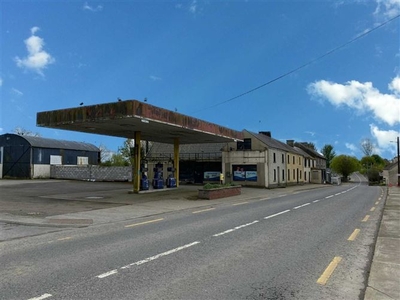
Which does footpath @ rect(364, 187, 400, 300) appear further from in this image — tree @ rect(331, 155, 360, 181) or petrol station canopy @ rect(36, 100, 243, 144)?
tree @ rect(331, 155, 360, 181)

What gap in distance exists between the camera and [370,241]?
877 cm

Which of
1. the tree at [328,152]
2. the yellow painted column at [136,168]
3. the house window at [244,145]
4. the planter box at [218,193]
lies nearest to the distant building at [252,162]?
the house window at [244,145]

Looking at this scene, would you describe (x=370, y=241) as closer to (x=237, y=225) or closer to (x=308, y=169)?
(x=237, y=225)

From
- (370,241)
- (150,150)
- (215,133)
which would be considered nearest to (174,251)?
(370,241)

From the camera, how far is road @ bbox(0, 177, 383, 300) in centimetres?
497

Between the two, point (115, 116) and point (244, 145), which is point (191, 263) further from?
point (244, 145)

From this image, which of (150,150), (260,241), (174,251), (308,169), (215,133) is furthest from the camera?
(308,169)

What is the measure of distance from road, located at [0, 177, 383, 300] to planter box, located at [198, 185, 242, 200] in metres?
11.5

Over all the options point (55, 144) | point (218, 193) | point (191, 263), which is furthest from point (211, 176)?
point (191, 263)

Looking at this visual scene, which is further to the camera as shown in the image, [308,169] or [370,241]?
[308,169]

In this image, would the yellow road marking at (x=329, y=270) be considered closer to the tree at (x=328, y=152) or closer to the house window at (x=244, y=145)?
the house window at (x=244, y=145)

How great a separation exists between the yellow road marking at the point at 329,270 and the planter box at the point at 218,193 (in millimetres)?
A: 15575

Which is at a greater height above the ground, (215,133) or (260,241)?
(215,133)

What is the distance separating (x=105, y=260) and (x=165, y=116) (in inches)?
592
